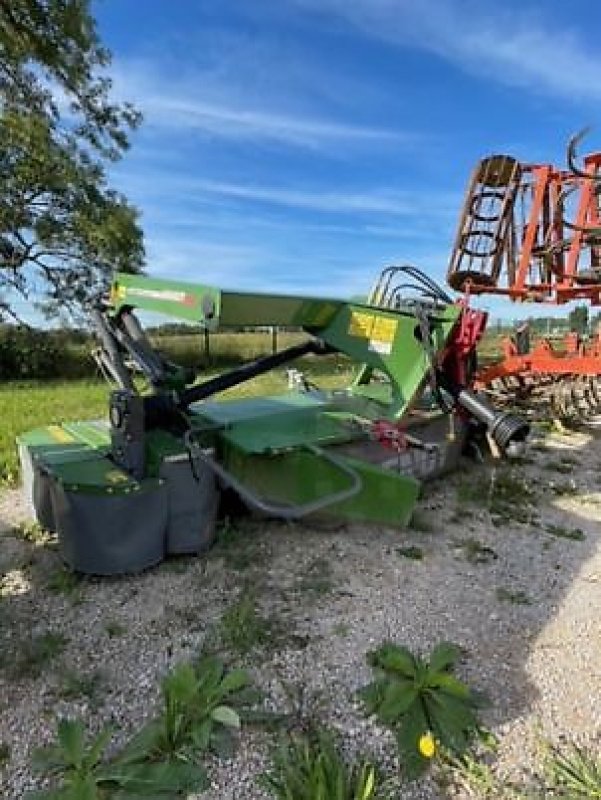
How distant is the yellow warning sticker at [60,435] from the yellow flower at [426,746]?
253 cm

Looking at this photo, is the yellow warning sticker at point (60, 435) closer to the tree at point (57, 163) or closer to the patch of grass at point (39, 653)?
the patch of grass at point (39, 653)

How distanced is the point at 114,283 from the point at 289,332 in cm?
109

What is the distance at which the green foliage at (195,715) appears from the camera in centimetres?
216

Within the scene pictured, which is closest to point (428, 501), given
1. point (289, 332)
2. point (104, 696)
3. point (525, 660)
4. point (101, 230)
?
point (289, 332)

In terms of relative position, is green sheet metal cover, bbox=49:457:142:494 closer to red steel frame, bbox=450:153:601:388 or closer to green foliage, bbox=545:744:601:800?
green foliage, bbox=545:744:601:800

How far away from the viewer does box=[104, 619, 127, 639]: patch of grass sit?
114 inches

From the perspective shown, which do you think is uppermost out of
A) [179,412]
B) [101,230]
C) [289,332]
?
[101,230]

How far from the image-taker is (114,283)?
13.4 feet

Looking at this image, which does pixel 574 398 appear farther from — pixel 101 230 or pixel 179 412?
pixel 101 230

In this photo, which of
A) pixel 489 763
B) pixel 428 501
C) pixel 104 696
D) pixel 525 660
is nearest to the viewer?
pixel 489 763

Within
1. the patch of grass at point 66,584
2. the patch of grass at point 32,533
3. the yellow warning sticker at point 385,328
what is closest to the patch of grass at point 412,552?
the yellow warning sticker at point 385,328

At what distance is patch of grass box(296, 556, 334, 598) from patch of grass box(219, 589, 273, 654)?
0.91 ft

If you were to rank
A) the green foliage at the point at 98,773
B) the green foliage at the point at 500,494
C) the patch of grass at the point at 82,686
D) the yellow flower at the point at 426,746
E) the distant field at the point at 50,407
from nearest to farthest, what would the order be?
the green foliage at the point at 98,773 → the yellow flower at the point at 426,746 → the patch of grass at the point at 82,686 → the green foliage at the point at 500,494 → the distant field at the point at 50,407

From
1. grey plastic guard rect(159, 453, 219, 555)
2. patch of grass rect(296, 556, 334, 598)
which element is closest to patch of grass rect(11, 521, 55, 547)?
grey plastic guard rect(159, 453, 219, 555)
